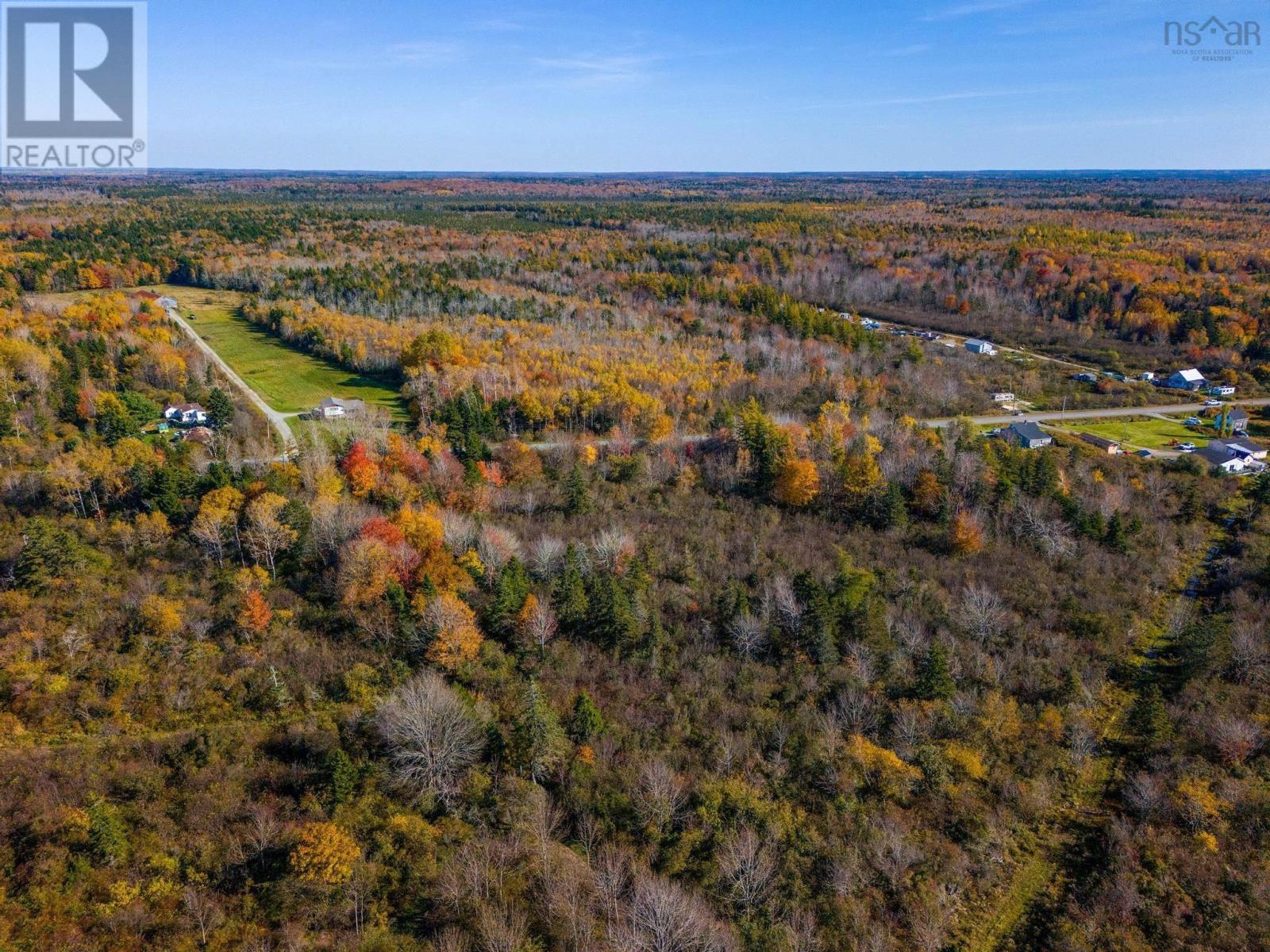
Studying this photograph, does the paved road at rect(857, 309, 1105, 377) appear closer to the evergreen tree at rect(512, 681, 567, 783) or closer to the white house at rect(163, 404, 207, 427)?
the evergreen tree at rect(512, 681, 567, 783)

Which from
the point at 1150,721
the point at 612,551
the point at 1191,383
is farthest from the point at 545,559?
the point at 1191,383

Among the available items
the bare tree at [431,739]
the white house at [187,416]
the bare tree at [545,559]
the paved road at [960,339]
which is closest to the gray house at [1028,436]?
the paved road at [960,339]

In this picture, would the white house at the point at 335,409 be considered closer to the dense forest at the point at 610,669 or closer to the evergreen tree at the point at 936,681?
the dense forest at the point at 610,669

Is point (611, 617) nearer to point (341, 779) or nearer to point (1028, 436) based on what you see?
point (341, 779)

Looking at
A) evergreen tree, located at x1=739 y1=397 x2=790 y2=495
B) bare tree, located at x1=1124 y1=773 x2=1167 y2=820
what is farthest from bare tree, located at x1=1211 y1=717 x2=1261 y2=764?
evergreen tree, located at x1=739 y1=397 x2=790 y2=495

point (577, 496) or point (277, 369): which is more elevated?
point (277, 369)
